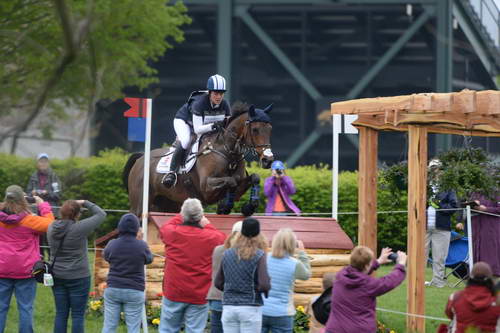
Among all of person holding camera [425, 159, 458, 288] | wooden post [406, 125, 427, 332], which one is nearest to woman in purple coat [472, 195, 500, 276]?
person holding camera [425, 159, 458, 288]

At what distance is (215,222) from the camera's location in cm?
1110

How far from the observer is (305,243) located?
37.1ft

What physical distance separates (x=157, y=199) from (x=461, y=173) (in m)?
5.03

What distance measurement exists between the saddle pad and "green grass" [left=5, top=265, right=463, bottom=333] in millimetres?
2284

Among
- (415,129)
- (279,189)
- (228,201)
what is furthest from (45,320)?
(279,189)

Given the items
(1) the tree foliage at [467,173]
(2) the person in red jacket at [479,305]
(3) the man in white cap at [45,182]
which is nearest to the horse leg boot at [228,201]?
(1) the tree foliage at [467,173]

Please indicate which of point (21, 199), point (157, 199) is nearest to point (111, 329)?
point (21, 199)

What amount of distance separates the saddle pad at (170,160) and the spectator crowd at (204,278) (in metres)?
3.04

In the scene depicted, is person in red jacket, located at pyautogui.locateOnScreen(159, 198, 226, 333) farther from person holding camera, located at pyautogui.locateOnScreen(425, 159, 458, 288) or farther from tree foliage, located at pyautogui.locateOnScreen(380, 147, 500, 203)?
person holding camera, located at pyautogui.locateOnScreen(425, 159, 458, 288)

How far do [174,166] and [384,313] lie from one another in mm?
3375

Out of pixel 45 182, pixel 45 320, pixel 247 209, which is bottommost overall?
pixel 45 320

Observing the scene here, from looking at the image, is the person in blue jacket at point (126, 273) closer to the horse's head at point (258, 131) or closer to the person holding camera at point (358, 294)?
the person holding camera at point (358, 294)

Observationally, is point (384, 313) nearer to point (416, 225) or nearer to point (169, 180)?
point (416, 225)

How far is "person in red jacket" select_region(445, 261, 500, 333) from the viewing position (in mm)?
7027
